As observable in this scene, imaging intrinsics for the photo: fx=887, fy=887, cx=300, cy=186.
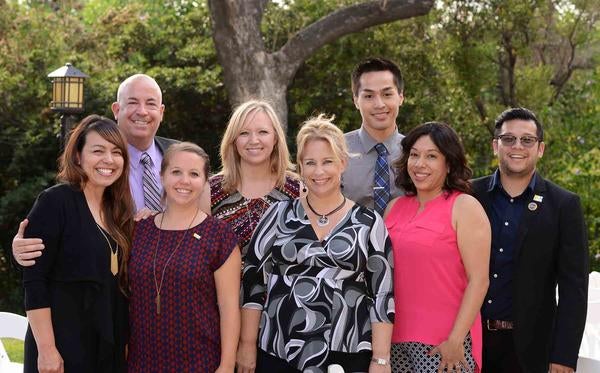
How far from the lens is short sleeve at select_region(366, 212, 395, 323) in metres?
3.90

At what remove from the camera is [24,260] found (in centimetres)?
379

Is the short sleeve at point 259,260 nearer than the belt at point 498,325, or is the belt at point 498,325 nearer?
the short sleeve at point 259,260

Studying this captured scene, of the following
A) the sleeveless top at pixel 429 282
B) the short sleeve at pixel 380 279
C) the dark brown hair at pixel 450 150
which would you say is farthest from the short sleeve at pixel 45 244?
the dark brown hair at pixel 450 150

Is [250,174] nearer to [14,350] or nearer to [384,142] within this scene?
[384,142]

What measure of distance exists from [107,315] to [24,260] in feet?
1.40

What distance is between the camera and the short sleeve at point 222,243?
156 inches

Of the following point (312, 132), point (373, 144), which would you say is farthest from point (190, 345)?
point (373, 144)

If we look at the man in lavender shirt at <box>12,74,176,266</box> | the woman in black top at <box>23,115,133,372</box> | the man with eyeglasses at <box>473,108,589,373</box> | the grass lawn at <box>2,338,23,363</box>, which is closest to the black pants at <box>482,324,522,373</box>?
the man with eyeglasses at <box>473,108,589,373</box>

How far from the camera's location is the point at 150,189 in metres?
4.87

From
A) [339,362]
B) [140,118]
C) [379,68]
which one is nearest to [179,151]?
[140,118]

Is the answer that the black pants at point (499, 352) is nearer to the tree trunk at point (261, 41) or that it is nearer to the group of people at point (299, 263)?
the group of people at point (299, 263)

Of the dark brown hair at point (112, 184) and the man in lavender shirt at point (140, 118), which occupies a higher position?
the man in lavender shirt at point (140, 118)

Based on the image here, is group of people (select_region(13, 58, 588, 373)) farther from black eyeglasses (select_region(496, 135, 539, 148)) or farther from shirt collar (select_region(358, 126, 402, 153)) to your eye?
shirt collar (select_region(358, 126, 402, 153))

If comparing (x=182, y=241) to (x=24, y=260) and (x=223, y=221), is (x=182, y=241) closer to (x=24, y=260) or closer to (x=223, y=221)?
(x=223, y=221)
